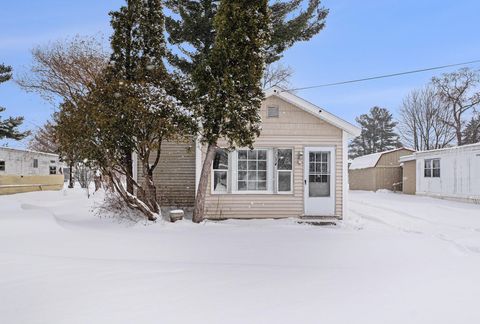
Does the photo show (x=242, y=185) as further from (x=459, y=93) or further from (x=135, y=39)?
(x=459, y=93)

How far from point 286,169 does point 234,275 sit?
258 inches

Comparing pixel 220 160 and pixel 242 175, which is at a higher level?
pixel 220 160

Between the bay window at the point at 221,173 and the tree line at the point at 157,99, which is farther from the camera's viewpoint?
the bay window at the point at 221,173

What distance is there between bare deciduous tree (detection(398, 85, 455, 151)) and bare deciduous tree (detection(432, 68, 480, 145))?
2.33 ft

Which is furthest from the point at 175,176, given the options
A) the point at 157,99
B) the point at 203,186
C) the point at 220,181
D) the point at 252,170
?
the point at 157,99

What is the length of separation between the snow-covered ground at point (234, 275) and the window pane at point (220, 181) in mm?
2411

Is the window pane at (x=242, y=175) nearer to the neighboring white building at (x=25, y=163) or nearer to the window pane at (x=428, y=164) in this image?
the window pane at (x=428, y=164)

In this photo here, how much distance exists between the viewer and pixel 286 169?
1112cm

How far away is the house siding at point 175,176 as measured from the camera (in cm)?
1180

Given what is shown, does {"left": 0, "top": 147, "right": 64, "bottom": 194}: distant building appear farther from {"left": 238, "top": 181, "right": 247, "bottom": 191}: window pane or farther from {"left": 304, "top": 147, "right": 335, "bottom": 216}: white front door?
{"left": 304, "top": 147, "right": 335, "bottom": 216}: white front door

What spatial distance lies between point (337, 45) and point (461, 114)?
20.2 m

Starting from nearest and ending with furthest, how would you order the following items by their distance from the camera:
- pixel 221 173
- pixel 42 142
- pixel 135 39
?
pixel 135 39, pixel 221 173, pixel 42 142

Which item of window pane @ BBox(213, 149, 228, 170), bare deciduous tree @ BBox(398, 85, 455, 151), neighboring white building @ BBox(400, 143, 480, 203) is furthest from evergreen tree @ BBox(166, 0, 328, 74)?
bare deciduous tree @ BBox(398, 85, 455, 151)

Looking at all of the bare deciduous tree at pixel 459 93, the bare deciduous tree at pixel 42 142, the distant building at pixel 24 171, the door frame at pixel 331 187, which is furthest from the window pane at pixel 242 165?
the bare deciduous tree at pixel 459 93
